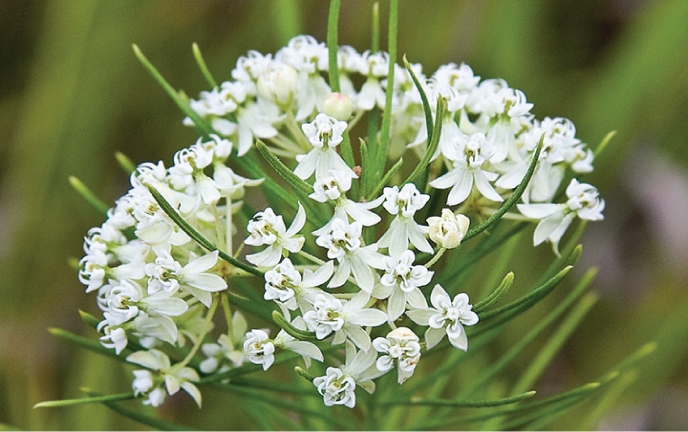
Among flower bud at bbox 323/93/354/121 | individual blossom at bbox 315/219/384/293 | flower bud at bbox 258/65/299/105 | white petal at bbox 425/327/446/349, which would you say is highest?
flower bud at bbox 258/65/299/105

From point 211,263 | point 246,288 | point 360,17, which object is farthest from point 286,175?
point 360,17

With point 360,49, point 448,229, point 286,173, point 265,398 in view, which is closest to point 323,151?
point 286,173

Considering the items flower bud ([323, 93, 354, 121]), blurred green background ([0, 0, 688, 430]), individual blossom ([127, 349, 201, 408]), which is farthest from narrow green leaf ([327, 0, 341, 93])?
blurred green background ([0, 0, 688, 430])

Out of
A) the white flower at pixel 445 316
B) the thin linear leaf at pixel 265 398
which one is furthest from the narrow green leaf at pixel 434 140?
the thin linear leaf at pixel 265 398

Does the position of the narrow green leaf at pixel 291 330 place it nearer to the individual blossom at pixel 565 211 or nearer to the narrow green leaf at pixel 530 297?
the narrow green leaf at pixel 530 297

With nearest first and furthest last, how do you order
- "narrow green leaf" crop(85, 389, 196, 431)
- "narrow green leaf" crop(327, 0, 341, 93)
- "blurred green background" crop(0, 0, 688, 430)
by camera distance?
"narrow green leaf" crop(327, 0, 341, 93) → "narrow green leaf" crop(85, 389, 196, 431) → "blurred green background" crop(0, 0, 688, 430)

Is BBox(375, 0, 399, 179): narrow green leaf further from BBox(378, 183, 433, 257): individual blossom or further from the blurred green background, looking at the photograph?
the blurred green background

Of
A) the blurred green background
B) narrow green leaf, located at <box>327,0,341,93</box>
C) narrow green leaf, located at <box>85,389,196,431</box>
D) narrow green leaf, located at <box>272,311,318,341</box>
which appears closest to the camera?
narrow green leaf, located at <box>272,311,318,341</box>

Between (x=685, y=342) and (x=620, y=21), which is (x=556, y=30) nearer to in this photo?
(x=620, y=21)
